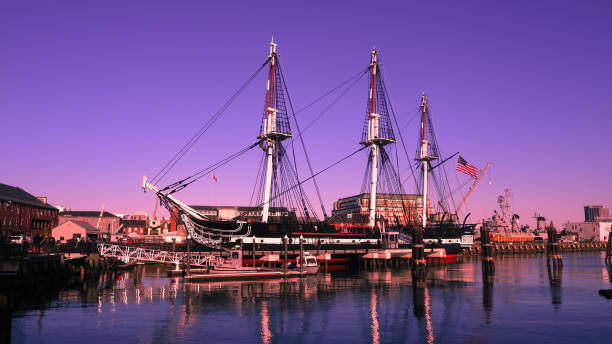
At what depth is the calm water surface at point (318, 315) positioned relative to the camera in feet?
85.4

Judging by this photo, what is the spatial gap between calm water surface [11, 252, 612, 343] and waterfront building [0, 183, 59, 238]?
37.0 m

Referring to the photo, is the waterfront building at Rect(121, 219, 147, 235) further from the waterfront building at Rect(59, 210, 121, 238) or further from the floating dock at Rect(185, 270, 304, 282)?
the floating dock at Rect(185, 270, 304, 282)

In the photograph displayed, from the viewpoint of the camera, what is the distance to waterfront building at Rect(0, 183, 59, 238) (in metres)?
75.7

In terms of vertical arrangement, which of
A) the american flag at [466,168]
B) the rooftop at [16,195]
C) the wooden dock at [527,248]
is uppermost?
the american flag at [466,168]

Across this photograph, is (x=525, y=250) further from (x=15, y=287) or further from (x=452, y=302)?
(x=15, y=287)

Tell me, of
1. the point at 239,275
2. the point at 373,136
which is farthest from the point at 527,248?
the point at 239,275

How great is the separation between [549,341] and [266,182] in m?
50.4

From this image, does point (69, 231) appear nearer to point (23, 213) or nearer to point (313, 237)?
point (23, 213)

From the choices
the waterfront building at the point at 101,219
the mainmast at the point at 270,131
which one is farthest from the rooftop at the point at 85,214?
the mainmast at the point at 270,131

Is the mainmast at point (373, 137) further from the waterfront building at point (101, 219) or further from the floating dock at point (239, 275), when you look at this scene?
the waterfront building at point (101, 219)

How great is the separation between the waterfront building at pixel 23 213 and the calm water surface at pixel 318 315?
36973mm

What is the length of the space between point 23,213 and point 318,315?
235ft

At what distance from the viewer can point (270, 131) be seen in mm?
73188

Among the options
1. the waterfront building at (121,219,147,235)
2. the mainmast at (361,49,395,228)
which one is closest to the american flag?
the mainmast at (361,49,395,228)
